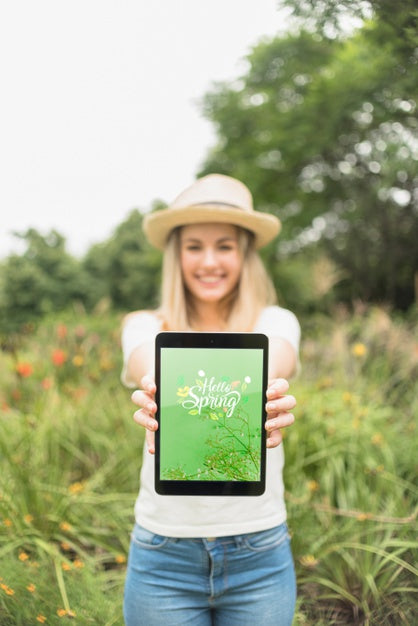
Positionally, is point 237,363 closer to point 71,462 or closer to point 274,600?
point 274,600

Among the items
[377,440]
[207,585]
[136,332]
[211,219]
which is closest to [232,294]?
[211,219]

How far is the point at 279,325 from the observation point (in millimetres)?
1647

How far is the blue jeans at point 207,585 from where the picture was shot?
1.45 m

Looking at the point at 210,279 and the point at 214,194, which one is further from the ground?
the point at 214,194

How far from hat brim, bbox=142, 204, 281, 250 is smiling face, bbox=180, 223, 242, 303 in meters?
0.04

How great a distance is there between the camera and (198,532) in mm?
1463

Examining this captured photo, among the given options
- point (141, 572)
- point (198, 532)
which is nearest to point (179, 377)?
point (198, 532)

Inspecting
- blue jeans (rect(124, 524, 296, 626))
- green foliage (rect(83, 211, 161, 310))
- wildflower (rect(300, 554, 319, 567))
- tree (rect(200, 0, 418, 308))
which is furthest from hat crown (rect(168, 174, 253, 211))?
green foliage (rect(83, 211, 161, 310))

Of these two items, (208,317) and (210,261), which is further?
(208,317)

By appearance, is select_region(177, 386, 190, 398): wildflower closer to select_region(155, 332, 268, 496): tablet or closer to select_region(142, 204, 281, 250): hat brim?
select_region(155, 332, 268, 496): tablet

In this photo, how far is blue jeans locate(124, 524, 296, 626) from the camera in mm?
1447

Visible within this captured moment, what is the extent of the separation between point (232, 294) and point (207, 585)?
95cm

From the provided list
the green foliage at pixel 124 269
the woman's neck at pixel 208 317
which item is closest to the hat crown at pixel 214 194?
the woman's neck at pixel 208 317

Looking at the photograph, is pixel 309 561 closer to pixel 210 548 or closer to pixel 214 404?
pixel 210 548
